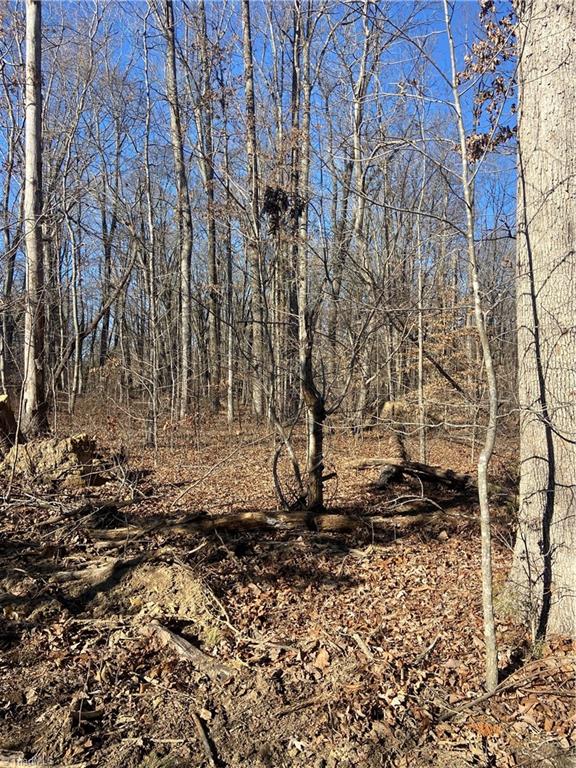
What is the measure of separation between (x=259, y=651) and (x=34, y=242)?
7.86m

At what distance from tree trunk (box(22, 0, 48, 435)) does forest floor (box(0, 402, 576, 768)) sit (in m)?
3.45

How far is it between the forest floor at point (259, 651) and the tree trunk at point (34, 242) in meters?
3.45

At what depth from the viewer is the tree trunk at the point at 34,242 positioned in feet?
28.2

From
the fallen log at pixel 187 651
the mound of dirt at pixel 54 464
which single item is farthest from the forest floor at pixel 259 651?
the mound of dirt at pixel 54 464

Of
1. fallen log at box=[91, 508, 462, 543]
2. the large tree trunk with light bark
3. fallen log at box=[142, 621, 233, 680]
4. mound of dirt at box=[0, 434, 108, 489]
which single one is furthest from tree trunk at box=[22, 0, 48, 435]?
the large tree trunk with light bark

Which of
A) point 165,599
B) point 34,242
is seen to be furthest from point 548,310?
point 34,242

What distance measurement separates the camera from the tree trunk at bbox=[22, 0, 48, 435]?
8.61 metres

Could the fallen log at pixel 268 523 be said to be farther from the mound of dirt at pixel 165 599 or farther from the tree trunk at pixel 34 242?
the tree trunk at pixel 34 242

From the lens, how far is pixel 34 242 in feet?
28.6

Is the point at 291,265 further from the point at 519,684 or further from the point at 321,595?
the point at 519,684

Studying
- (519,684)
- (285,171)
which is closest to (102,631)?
(519,684)

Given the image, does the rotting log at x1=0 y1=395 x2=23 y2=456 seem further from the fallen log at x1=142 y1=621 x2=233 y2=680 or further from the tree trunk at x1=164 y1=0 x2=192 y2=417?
the fallen log at x1=142 y1=621 x2=233 y2=680

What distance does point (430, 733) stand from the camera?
2.72 meters

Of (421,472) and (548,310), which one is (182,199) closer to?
(421,472)
